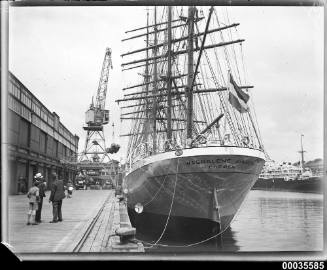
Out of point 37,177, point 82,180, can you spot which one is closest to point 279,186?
point 82,180

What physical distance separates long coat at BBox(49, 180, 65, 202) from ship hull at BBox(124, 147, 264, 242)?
13.2 feet

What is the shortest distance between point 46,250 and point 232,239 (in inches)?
487

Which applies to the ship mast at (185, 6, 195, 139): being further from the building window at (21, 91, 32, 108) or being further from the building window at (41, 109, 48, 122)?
the building window at (21, 91, 32, 108)

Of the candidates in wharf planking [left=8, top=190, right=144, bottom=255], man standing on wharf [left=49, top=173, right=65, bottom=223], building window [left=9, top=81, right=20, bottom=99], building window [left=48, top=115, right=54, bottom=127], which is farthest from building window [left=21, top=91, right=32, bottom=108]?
man standing on wharf [left=49, top=173, right=65, bottom=223]

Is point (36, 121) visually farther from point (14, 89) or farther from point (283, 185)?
point (283, 185)

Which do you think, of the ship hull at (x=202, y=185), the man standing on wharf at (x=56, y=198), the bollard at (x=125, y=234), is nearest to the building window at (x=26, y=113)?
the man standing on wharf at (x=56, y=198)

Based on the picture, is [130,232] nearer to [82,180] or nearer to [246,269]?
[246,269]

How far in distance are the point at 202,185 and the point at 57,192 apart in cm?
570

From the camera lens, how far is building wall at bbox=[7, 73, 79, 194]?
8969 mm

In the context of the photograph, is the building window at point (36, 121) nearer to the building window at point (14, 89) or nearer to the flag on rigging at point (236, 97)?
the building window at point (14, 89)

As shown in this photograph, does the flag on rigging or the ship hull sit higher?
the flag on rigging

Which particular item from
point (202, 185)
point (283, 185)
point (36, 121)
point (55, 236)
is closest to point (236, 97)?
point (202, 185)

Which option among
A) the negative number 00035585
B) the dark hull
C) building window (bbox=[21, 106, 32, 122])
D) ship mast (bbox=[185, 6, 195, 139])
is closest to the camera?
the negative number 00035585

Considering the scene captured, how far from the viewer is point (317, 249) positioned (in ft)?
28.0
